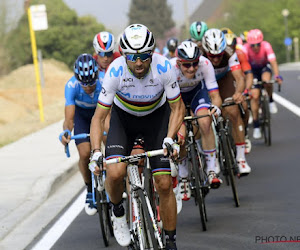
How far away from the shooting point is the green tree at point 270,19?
93.1m

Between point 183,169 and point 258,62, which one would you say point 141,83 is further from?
point 258,62

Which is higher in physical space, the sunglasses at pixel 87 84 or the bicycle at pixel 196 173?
the sunglasses at pixel 87 84

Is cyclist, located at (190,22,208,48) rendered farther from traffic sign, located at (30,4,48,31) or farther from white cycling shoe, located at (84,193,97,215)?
traffic sign, located at (30,4,48,31)

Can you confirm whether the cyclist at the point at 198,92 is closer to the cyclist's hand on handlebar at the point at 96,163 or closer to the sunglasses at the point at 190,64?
the sunglasses at the point at 190,64

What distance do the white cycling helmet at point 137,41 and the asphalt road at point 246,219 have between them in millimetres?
2034

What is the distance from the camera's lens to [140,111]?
23.3 feet

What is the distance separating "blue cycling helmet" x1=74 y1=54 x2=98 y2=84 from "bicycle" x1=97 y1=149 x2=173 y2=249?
7.31ft

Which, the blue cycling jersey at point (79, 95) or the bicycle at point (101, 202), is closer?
the bicycle at point (101, 202)

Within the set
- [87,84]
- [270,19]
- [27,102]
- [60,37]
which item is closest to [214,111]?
[87,84]

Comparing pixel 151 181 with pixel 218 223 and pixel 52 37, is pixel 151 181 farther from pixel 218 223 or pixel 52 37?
pixel 52 37

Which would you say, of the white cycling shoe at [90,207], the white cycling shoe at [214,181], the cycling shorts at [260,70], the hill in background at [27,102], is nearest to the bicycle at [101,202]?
the white cycling shoe at [90,207]

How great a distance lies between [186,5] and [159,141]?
75.3 m

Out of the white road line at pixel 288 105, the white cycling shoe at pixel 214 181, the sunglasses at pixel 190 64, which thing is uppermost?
the sunglasses at pixel 190 64

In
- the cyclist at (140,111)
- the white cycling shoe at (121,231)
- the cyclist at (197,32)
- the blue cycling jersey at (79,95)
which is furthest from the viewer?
the cyclist at (197,32)
